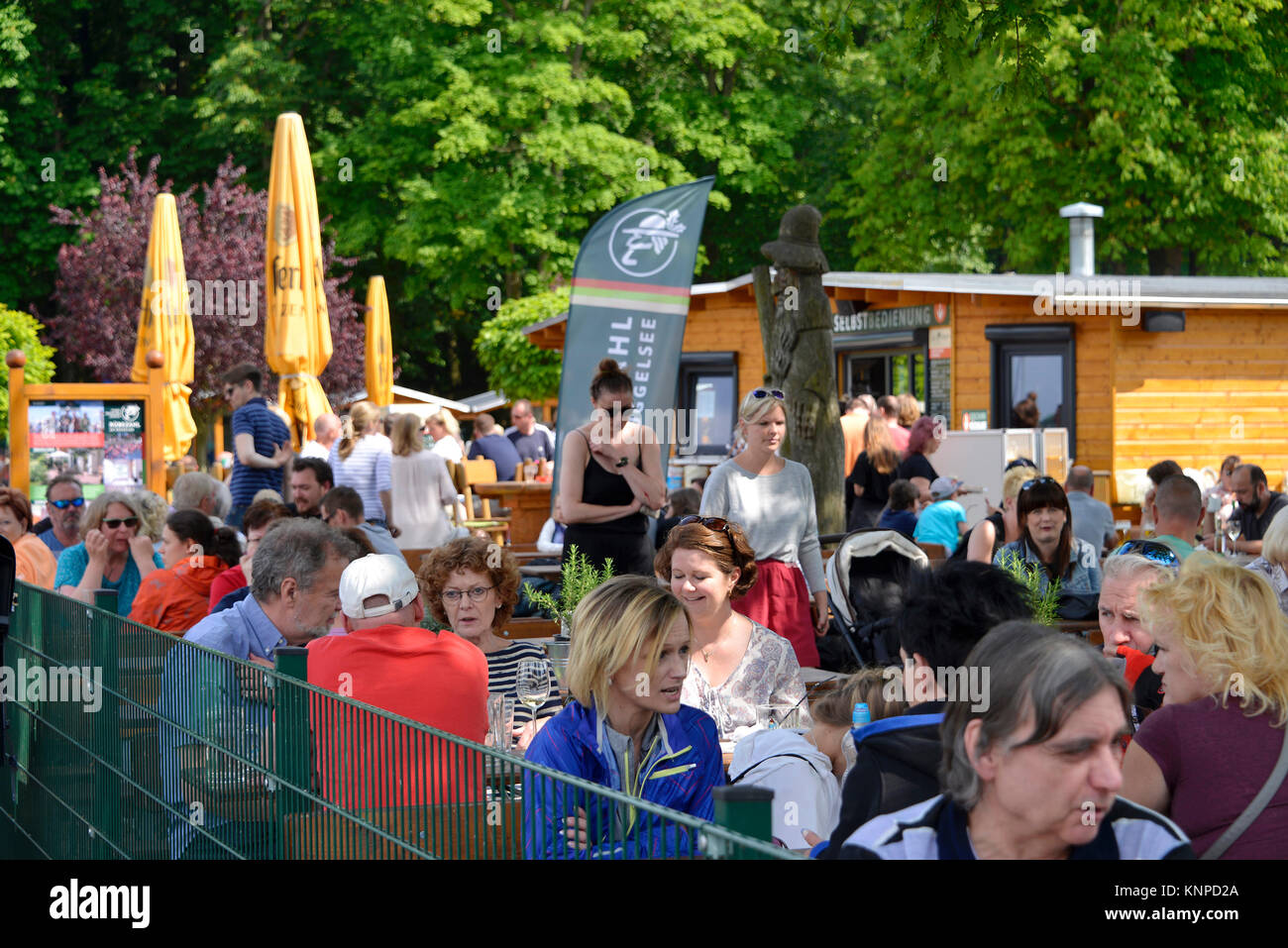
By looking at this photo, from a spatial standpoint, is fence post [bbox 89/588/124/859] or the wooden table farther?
the wooden table

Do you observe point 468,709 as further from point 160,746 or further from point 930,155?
point 930,155

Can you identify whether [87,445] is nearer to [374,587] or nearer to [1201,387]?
[374,587]

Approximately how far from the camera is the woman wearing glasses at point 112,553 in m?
7.87

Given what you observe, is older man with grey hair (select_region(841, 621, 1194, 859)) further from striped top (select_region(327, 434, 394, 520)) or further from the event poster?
the event poster

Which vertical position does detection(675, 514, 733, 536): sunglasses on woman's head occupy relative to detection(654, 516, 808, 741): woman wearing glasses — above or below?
above

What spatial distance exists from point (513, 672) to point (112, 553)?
3360 millimetres

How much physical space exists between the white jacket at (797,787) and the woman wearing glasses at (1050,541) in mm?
3749

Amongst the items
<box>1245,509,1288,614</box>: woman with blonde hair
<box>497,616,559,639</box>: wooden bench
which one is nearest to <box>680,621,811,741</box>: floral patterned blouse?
<box>1245,509,1288,614</box>: woman with blonde hair

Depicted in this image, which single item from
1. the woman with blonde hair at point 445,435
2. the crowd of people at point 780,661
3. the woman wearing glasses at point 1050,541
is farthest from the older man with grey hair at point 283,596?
the woman with blonde hair at point 445,435

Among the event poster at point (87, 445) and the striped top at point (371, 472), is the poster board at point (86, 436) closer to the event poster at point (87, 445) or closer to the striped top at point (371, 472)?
the event poster at point (87, 445)

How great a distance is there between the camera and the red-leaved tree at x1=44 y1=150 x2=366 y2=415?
37.1 meters

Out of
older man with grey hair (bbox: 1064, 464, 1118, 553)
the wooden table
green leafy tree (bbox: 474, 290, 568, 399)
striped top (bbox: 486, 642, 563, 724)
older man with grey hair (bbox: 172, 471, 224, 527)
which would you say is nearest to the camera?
striped top (bbox: 486, 642, 563, 724)

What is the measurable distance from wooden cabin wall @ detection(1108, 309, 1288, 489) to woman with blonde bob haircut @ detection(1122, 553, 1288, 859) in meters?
16.4
